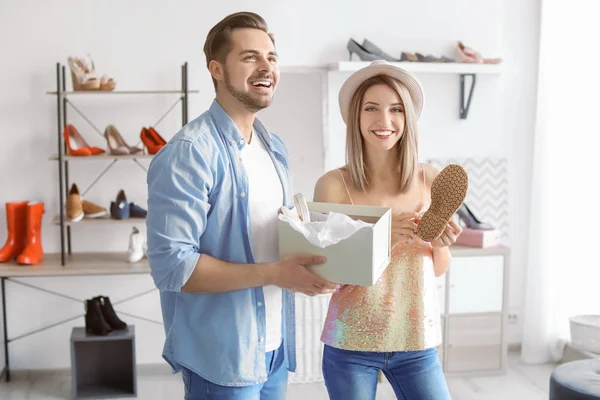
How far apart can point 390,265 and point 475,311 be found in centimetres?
222

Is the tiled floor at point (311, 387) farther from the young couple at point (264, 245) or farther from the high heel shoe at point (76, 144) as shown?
the young couple at point (264, 245)

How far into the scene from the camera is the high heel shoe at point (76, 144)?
3.64 m

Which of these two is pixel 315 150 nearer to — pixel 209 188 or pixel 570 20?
pixel 570 20

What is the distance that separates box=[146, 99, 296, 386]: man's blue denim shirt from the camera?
1534mm

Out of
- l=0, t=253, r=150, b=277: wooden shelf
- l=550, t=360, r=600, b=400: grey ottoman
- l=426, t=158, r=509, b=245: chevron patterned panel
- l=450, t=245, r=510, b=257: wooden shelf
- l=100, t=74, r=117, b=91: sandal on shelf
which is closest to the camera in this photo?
l=550, t=360, r=600, b=400: grey ottoman

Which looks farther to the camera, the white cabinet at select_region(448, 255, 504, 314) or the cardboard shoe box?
the white cabinet at select_region(448, 255, 504, 314)

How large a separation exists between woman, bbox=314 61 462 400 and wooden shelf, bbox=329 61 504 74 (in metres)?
1.84

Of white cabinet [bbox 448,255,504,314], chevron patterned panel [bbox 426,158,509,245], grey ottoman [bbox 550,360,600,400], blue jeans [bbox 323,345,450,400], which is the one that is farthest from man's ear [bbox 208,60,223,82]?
chevron patterned panel [bbox 426,158,509,245]

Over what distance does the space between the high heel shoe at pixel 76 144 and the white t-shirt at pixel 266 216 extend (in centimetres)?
211

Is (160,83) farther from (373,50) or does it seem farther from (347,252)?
(347,252)

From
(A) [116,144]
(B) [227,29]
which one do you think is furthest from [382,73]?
(A) [116,144]

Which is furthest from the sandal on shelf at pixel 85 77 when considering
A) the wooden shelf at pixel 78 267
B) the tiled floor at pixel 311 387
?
the tiled floor at pixel 311 387

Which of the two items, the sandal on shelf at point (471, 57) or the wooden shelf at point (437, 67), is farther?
the sandal on shelf at point (471, 57)

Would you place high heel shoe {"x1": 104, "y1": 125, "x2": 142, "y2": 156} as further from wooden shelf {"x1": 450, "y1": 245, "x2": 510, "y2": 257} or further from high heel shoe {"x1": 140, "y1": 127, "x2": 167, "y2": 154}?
wooden shelf {"x1": 450, "y1": 245, "x2": 510, "y2": 257}
